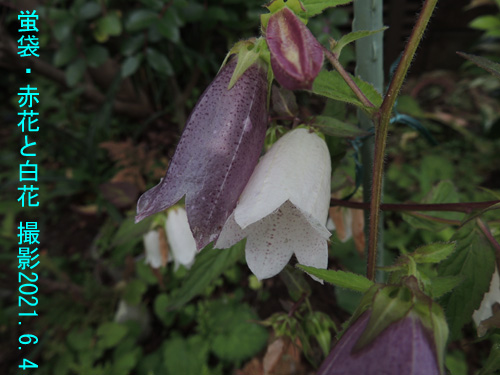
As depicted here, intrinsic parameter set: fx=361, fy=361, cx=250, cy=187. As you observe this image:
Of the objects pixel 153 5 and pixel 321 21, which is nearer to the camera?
pixel 153 5

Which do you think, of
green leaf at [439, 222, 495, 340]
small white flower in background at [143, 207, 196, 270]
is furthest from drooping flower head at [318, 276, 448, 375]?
small white flower in background at [143, 207, 196, 270]

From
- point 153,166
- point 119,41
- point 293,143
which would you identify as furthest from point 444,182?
point 119,41

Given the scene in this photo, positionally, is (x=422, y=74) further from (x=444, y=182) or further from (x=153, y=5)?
(x=444, y=182)

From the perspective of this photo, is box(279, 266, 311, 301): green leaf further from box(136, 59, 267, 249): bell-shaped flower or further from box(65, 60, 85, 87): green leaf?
box(65, 60, 85, 87): green leaf

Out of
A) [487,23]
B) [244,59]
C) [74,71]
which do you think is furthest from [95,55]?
[487,23]

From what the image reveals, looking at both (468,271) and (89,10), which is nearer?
(468,271)

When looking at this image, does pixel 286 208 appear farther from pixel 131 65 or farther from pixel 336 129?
pixel 131 65
